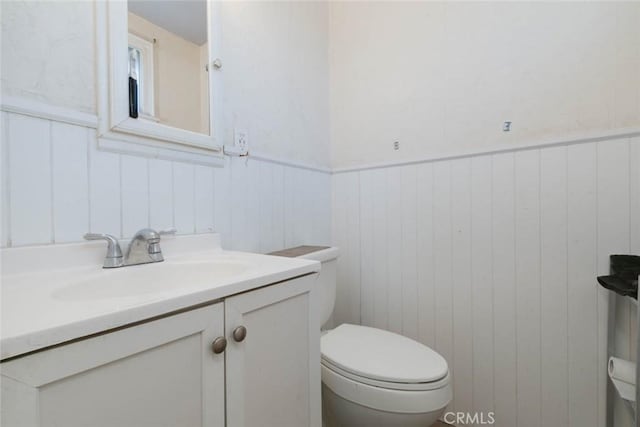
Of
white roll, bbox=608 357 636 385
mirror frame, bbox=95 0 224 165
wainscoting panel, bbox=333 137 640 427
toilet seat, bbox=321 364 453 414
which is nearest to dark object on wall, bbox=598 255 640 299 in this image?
wainscoting panel, bbox=333 137 640 427

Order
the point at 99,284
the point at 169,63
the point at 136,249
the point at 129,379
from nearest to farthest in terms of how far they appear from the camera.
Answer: the point at 129,379 < the point at 99,284 < the point at 136,249 < the point at 169,63

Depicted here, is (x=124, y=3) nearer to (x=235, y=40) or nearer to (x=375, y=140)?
(x=235, y=40)

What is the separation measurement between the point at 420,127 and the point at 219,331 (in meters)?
1.21

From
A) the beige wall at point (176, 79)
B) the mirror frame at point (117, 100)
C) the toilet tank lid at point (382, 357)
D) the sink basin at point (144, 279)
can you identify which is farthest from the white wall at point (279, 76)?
the toilet tank lid at point (382, 357)

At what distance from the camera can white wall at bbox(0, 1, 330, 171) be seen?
2.15 ft

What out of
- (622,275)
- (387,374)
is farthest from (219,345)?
(622,275)

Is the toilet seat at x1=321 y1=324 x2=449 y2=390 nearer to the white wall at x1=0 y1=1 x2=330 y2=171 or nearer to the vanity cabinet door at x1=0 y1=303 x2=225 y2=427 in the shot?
the vanity cabinet door at x1=0 y1=303 x2=225 y2=427

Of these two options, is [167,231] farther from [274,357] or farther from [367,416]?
[367,416]

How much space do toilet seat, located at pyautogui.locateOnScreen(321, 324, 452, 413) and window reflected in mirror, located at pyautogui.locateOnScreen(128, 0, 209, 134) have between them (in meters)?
0.94

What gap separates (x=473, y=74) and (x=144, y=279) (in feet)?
4.67

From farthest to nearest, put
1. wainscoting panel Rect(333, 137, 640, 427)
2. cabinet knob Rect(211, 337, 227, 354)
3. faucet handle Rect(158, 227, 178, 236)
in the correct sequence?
wainscoting panel Rect(333, 137, 640, 427) → faucet handle Rect(158, 227, 178, 236) → cabinet knob Rect(211, 337, 227, 354)

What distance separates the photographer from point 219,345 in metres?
0.51

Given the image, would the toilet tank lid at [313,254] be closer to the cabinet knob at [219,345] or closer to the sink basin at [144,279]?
the sink basin at [144,279]

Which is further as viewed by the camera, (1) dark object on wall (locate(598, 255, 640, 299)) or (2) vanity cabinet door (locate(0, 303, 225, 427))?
(1) dark object on wall (locate(598, 255, 640, 299))
